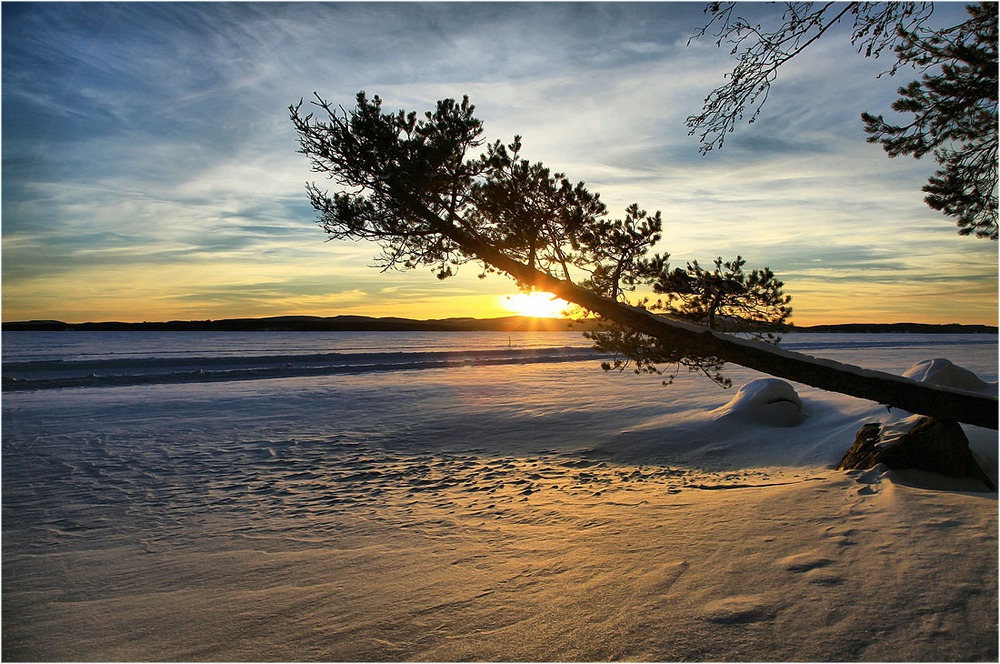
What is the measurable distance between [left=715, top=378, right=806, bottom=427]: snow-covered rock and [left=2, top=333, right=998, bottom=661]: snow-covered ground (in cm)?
5

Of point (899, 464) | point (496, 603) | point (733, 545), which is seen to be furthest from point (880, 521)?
point (496, 603)

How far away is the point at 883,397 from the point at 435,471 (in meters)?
6.23

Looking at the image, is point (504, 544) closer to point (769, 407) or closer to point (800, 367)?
point (800, 367)

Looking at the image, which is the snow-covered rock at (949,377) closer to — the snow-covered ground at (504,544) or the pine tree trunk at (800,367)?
the snow-covered ground at (504,544)

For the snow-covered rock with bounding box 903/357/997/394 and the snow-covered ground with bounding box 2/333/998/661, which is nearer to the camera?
the snow-covered ground with bounding box 2/333/998/661

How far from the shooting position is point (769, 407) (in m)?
11.3

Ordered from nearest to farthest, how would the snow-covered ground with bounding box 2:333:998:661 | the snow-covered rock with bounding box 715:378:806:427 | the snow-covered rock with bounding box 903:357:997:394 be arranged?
the snow-covered ground with bounding box 2:333:998:661 → the snow-covered rock with bounding box 903:357:997:394 → the snow-covered rock with bounding box 715:378:806:427

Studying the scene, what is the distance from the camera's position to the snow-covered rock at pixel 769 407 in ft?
36.4

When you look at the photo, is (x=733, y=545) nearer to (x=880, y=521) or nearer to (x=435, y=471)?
(x=880, y=521)

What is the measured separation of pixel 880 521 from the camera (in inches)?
201

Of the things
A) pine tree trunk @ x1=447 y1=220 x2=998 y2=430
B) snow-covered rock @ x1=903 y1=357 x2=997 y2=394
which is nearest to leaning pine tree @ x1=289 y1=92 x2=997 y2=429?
pine tree trunk @ x1=447 y1=220 x2=998 y2=430

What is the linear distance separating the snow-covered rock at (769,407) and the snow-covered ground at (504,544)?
51 mm

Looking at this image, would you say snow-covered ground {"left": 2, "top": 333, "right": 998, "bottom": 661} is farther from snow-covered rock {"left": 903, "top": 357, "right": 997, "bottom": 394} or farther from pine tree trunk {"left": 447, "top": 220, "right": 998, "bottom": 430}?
pine tree trunk {"left": 447, "top": 220, "right": 998, "bottom": 430}

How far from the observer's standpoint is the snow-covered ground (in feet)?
11.5
